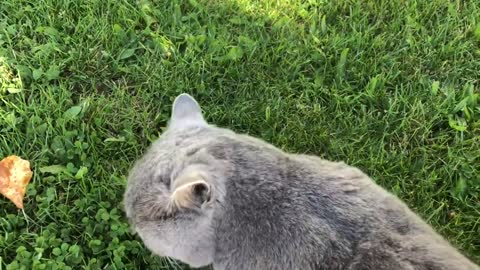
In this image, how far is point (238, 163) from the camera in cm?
301

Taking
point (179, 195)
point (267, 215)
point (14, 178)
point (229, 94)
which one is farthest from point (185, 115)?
point (14, 178)

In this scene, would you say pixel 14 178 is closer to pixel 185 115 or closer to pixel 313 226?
pixel 185 115

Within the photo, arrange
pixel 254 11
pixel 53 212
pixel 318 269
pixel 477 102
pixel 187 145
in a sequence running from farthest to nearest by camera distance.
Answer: pixel 254 11, pixel 477 102, pixel 53 212, pixel 187 145, pixel 318 269

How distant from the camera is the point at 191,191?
9.30 ft

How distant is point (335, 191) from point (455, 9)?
7.83 ft

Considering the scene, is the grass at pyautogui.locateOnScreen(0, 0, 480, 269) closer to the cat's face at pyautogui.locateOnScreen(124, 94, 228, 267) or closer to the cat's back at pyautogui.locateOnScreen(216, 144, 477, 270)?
the cat's face at pyautogui.locateOnScreen(124, 94, 228, 267)

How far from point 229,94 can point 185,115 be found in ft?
3.45

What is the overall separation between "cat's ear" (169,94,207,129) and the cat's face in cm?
7

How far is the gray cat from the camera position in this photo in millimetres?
2859

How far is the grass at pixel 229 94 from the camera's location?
12.8ft

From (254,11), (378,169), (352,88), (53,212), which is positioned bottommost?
(53,212)

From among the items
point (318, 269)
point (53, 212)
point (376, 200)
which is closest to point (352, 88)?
point (376, 200)

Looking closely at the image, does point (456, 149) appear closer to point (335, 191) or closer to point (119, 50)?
point (335, 191)

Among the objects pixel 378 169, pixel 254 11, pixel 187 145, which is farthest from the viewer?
pixel 254 11
